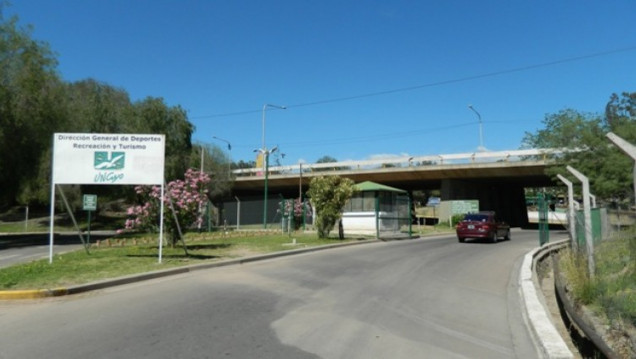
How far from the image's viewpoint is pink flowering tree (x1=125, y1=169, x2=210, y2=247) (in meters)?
17.5

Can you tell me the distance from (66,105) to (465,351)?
29.2 meters

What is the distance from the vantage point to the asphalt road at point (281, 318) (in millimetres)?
6297

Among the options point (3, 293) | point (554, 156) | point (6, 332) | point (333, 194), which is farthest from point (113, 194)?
point (6, 332)

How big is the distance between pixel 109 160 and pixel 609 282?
494 inches

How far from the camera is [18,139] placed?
1075 inches

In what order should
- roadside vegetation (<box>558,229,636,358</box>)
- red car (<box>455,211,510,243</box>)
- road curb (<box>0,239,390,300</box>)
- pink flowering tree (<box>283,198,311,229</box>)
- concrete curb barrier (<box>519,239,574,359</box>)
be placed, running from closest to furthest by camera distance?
concrete curb barrier (<box>519,239,574,359</box>) → roadside vegetation (<box>558,229,636,358</box>) → road curb (<box>0,239,390,300</box>) → red car (<box>455,211,510,243</box>) → pink flowering tree (<box>283,198,311,229</box>)

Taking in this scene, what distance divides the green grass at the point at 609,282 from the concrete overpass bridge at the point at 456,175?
24.1 m

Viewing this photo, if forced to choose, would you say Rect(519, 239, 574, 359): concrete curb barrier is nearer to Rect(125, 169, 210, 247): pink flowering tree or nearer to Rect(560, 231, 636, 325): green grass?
Rect(560, 231, 636, 325): green grass

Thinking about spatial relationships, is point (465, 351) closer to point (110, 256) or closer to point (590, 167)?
point (110, 256)

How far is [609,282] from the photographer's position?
9812mm

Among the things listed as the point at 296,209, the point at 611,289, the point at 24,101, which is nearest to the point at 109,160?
the point at 611,289

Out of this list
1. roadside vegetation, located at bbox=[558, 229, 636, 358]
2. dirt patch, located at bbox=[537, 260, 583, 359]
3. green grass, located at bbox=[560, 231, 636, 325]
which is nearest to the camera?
roadside vegetation, located at bbox=[558, 229, 636, 358]

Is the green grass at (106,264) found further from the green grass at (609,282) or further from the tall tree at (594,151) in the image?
the tall tree at (594,151)

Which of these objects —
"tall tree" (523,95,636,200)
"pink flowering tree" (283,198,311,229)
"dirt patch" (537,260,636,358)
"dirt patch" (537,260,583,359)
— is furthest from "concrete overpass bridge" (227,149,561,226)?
"dirt patch" (537,260,636,358)
